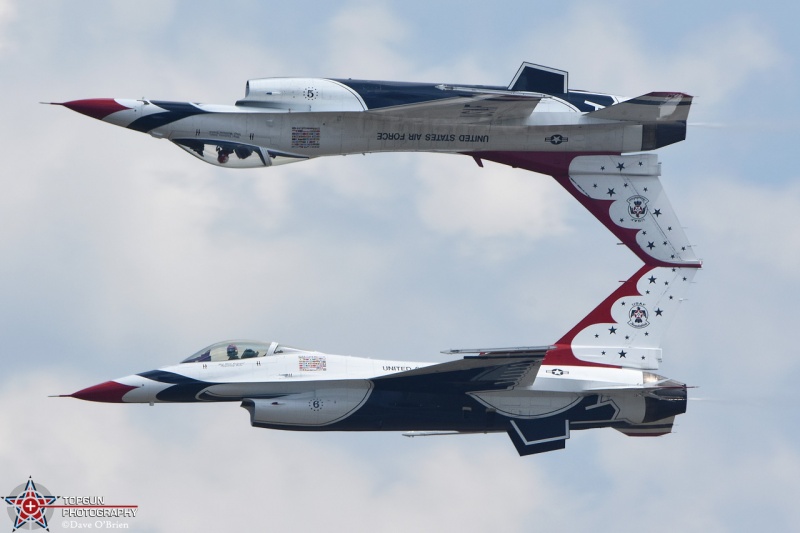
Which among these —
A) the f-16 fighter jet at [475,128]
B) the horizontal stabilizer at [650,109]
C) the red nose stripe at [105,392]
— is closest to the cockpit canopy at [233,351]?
the red nose stripe at [105,392]

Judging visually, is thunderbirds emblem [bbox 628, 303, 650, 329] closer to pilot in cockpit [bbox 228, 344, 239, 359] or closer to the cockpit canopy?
the cockpit canopy

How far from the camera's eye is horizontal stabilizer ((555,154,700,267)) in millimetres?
70875

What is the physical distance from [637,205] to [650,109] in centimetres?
225

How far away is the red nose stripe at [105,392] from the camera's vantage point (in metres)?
68.1

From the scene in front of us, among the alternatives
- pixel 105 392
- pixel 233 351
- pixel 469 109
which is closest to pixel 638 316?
pixel 469 109

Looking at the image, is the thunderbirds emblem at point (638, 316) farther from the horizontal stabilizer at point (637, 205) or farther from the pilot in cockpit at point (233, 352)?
the pilot in cockpit at point (233, 352)

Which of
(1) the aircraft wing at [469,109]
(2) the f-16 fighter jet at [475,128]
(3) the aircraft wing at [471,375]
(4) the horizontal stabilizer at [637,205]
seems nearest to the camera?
(3) the aircraft wing at [471,375]

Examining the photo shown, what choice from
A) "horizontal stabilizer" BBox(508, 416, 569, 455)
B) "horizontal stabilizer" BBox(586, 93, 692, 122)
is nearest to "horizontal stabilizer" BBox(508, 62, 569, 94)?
"horizontal stabilizer" BBox(586, 93, 692, 122)

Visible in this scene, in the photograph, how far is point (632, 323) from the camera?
70625 mm

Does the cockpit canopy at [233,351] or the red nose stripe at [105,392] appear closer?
the red nose stripe at [105,392]

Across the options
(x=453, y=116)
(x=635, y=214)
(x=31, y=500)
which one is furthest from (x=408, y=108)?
(x=31, y=500)

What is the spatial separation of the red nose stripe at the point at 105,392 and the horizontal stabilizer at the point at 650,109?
11727 mm

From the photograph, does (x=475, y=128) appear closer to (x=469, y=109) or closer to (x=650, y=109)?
(x=469, y=109)

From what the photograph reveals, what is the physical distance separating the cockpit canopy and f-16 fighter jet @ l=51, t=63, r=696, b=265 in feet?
12.7
